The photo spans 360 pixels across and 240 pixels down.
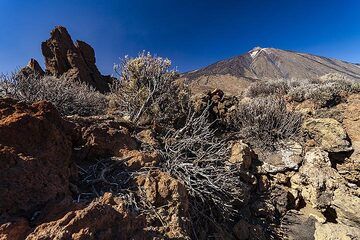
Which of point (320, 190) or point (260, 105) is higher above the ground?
point (260, 105)

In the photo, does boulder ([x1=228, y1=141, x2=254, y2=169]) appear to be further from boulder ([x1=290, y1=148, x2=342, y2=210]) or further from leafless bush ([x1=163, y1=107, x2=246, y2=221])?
boulder ([x1=290, y1=148, x2=342, y2=210])

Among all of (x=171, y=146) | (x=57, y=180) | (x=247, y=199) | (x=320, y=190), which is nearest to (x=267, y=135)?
→ (x=320, y=190)

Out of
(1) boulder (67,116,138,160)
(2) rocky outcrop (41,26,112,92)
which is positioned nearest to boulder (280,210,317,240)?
(1) boulder (67,116,138,160)

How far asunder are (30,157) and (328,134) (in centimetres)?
400

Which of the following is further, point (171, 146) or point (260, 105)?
point (260, 105)

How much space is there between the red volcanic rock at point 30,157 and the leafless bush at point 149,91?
2107mm

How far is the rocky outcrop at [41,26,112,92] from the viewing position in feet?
44.1

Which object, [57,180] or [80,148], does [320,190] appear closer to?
[80,148]

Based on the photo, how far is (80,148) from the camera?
2.55 m

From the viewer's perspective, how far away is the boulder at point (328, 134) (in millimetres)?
4172

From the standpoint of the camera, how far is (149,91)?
4586 mm

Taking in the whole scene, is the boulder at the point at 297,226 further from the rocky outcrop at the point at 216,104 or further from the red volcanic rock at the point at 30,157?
the red volcanic rock at the point at 30,157

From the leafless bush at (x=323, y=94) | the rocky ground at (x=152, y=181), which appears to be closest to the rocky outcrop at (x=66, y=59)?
the leafless bush at (x=323, y=94)

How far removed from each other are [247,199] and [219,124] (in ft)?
6.24
